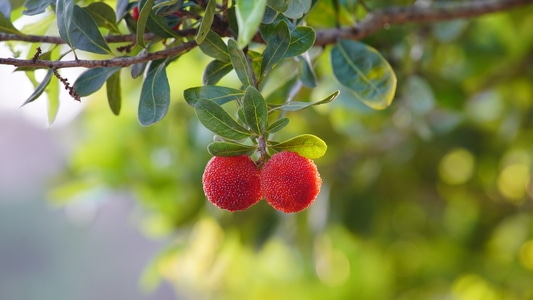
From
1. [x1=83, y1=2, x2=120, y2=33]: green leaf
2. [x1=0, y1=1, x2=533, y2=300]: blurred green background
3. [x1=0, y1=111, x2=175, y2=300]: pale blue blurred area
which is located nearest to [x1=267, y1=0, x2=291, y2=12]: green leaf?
[x1=83, y1=2, x2=120, y2=33]: green leaf

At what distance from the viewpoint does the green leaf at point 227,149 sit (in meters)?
0.55

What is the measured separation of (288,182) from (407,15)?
0.47m

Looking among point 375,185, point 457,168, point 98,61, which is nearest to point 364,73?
point 98,61

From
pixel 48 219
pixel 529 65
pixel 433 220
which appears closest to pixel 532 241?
pixel 433 220

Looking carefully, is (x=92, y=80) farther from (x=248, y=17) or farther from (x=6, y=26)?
(x=248, y=17)

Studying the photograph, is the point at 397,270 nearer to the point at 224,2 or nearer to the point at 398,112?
the point at 398,112

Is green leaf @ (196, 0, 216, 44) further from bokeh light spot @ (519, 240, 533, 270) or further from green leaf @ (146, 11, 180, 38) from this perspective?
bokeh light spot @ (519, 240, 533, 270)

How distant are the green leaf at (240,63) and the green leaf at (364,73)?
28cm

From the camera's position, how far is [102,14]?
2.18ft

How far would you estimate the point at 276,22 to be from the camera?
58 cm

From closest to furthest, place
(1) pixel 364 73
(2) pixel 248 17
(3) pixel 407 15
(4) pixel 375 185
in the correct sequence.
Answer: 1. (2) pixel 248 17
2. (1) pixel 364 73
3. (3) pixel 407 15
4. (4) pixel 375 185

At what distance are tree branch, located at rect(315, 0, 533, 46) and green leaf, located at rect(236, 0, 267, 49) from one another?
0.37m

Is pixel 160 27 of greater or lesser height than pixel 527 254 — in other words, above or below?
above

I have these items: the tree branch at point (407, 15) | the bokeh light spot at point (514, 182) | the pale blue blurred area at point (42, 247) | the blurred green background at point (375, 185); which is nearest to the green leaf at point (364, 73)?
the tree branch at point (407, 15)
